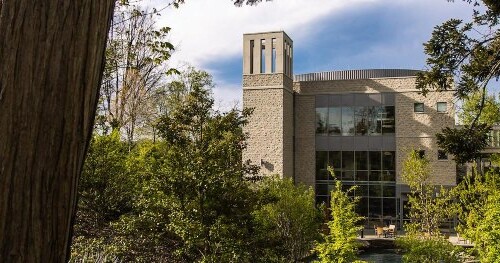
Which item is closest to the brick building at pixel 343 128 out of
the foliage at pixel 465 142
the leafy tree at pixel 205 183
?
the foliage at pixel 465 142

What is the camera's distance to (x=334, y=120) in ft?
102

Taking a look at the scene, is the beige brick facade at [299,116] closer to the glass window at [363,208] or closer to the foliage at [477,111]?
the foliage at [477,111]

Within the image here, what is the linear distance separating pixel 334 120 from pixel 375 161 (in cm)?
359

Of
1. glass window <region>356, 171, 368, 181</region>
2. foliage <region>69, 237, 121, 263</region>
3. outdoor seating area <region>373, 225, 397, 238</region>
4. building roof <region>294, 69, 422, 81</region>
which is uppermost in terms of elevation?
building roof <region>294, 69, 422, 81</region>

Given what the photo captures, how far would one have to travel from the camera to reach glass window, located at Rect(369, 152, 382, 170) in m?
30.2

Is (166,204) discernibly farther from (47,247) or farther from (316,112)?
(316,112)

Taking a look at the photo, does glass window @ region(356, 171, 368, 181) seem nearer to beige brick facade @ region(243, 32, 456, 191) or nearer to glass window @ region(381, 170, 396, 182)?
glass window @ region(381, 170, 396, 182)

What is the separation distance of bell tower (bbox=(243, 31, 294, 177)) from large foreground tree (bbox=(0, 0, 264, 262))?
2779cm

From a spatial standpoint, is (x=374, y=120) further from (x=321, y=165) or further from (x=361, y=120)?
(x=321, y=165)

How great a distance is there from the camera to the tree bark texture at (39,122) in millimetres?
1696

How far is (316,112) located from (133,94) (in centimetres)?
1295

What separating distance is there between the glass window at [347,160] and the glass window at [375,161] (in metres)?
1.15

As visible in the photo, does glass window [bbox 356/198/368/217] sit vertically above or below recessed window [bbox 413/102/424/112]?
below

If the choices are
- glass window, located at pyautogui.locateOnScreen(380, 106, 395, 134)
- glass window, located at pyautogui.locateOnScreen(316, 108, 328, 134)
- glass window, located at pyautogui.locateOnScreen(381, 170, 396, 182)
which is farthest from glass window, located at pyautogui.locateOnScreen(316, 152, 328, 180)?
glass window, located at pyautogui.locateOnScreen(380, 106, 395, 134)
